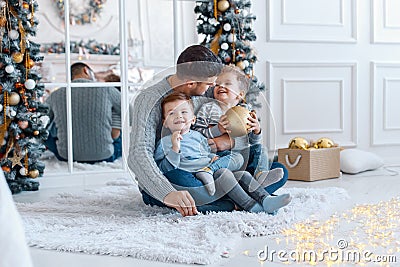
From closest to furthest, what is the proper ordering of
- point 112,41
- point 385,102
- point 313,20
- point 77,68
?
point 77,68 → point 112,41 → point 313,20 → point 385,102

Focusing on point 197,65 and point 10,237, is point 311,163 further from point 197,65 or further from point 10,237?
point 10,237

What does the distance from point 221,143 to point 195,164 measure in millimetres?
141

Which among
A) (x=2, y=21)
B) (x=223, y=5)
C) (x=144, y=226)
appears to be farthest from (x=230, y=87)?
(x=2, y=21)

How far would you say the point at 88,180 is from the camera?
3.60 meters

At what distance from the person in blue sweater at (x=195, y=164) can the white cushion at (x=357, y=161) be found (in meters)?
1.53

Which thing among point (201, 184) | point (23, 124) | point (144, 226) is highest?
point (23, 124)

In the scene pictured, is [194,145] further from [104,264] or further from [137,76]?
[137,76]

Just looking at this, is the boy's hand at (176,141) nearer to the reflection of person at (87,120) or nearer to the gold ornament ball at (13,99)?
the gold ornament ball at (13,99)

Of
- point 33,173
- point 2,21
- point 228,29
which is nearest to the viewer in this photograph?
point 2,21

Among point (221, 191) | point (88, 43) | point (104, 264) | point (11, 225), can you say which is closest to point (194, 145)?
point (221, 191)

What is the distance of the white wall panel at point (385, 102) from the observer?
435 cm

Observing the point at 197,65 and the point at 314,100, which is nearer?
the point at 197,65

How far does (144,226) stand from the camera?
2246 millimetres

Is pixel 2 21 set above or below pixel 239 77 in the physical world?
above
